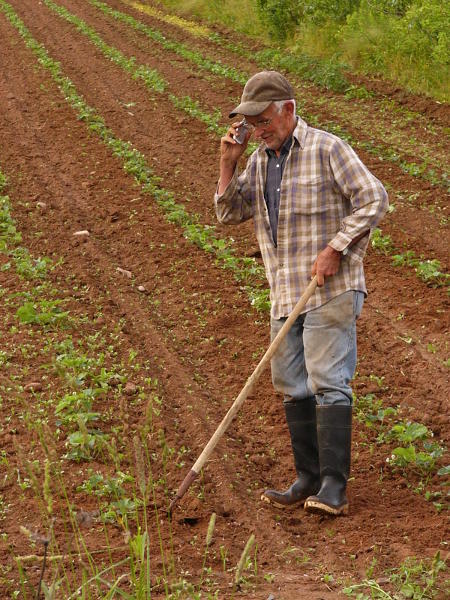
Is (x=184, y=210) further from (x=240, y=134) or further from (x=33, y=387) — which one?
(x=240, y=134)

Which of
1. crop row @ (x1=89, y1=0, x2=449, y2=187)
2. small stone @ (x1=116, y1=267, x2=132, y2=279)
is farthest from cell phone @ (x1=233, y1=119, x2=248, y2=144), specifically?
crop row @ (x1=89, y1=0, x2=449, y2=187)

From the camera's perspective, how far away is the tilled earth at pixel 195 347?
4.54m

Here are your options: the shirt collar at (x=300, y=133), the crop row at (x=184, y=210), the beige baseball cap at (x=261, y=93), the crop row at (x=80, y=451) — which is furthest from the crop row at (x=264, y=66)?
the beige baseball cap at (x=261, y=93)

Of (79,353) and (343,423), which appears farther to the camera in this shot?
(79,353)

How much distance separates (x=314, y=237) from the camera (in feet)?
15.8

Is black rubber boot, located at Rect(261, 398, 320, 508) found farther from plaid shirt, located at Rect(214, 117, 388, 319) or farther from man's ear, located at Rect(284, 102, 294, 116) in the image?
man's ear, located at Rect(284, 102, 294, 116)

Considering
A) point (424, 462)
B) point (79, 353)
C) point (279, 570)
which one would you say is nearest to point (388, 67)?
point (79, 353)

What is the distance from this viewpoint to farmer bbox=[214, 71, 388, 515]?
4.66 meters

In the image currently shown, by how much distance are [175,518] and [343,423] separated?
3.17ft

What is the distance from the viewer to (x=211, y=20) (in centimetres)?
2239

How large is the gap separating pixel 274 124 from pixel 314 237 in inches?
23.5

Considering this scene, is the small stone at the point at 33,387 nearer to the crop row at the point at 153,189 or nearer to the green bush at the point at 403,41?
the crop row at the point at 153,189

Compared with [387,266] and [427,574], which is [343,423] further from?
[387,266]

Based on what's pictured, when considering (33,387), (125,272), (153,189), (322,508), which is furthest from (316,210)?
(153,189)
